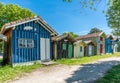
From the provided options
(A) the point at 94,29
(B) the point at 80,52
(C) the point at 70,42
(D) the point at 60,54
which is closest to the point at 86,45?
(B) the point at 80,52

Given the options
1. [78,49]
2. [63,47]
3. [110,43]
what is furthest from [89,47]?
[63,47]

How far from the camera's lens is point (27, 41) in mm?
20797

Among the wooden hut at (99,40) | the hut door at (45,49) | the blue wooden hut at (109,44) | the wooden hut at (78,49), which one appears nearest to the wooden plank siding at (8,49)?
the hut door at (45,49)

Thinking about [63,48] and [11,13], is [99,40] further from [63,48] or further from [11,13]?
[11,13]

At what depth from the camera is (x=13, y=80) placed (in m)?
13.6

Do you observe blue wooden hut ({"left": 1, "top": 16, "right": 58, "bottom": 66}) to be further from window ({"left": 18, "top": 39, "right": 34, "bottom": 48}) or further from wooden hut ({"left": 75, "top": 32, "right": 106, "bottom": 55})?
wooden hut ({"left": 75, "top": 32, "right": 106, "bottom": 55})

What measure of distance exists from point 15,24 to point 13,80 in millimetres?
7239

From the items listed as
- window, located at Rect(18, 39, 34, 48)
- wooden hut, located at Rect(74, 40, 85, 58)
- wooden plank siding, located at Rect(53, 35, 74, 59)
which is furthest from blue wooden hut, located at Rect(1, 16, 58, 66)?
wooden hut, located at Rect(74, 40, 85, 58)

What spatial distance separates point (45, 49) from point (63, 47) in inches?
255

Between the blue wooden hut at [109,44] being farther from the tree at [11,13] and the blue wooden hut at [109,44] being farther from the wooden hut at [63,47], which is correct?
the tree at [11,13]

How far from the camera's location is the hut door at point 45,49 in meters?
22.4

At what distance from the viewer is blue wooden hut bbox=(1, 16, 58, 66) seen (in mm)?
19547

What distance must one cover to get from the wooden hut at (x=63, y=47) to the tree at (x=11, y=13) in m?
20.5

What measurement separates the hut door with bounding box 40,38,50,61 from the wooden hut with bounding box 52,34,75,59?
4.30m
